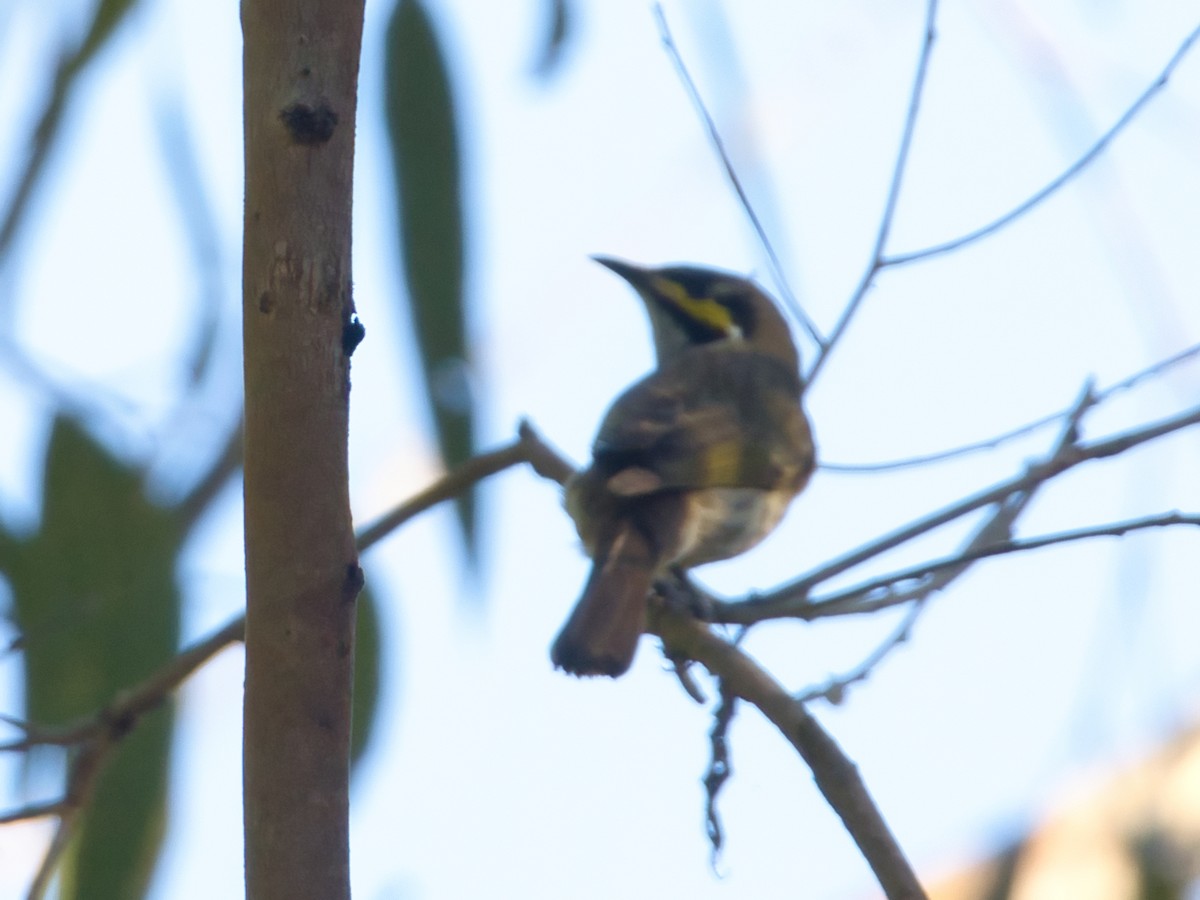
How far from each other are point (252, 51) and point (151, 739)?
1471 millimetres

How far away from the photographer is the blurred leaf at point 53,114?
2646 millimetres

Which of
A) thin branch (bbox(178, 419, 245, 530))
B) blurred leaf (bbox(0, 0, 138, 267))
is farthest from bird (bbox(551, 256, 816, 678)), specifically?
blurred leaf (bbox(0, 0, 138, 267))

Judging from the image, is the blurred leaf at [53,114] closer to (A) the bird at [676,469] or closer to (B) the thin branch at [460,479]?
(B) the thin branch at [460,479]

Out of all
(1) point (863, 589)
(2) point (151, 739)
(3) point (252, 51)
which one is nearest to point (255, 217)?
(3) point (252, 51)

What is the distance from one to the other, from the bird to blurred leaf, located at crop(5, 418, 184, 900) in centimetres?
60

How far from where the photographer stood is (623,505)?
8.20 ft

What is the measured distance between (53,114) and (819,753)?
1.62 metres

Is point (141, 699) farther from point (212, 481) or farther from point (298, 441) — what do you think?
point (298, 441)

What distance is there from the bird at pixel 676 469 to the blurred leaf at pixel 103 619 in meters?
0.60

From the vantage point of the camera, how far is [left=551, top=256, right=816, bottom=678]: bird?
2.08 m

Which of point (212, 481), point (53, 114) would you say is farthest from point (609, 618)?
point (53, 114)

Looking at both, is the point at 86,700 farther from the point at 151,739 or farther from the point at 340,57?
the point at 340,57

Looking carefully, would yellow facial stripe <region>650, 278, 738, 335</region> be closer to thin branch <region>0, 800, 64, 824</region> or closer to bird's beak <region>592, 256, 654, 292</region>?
bird's beak <region>592, 256, 654, 292</region>

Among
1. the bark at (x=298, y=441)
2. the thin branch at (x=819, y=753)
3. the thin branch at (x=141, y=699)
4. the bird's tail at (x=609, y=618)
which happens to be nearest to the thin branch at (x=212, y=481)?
the thin branch at (x=141, y=699)
